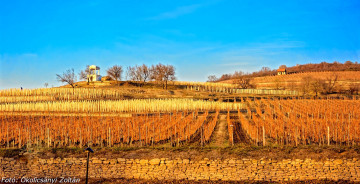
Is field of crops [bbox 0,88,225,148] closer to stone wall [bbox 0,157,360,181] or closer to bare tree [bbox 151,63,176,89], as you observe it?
stone wall [bbox 0,157,360,181]

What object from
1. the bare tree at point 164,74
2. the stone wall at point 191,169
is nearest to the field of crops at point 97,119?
the stone wall at point 191,169

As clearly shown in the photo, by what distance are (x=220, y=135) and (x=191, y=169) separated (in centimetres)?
551

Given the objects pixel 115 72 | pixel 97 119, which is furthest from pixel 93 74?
pixel 97 119

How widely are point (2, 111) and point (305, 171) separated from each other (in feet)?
98.8

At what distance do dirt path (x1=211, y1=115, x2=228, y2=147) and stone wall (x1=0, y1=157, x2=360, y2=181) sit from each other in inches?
111

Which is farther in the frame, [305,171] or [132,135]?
[132,135]

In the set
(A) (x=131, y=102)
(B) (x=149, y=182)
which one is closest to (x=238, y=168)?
(B) (x=149, y=182)

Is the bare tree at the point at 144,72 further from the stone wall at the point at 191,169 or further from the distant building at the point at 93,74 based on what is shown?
the stone wall at the point at 191,169

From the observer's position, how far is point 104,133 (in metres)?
16.6

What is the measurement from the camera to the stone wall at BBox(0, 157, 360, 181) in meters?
11.7

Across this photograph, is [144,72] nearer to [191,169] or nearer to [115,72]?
[115,72]

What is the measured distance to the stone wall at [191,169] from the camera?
1168 centimetres

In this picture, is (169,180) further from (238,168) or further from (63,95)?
(63,95)

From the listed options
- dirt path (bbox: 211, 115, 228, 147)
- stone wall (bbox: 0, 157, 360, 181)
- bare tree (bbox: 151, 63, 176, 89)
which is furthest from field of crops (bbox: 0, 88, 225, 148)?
bare tree (bbox: 151, 63, 176, 89)
